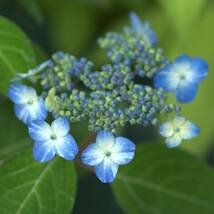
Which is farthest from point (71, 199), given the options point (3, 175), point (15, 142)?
point (15, 142)

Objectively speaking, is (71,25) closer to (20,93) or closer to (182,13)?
(182,13)

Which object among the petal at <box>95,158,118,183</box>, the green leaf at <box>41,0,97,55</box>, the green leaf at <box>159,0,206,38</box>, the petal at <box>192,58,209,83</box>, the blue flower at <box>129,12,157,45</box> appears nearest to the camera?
the petal at <box>95,158,118,183</box>

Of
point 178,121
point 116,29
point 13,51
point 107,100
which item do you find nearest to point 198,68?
point 178,121

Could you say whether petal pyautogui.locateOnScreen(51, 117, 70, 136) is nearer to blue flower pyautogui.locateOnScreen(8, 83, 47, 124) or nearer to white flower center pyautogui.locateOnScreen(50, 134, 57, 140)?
white flower center pyautogui.locateOnScreen(50, 134, 57, 140)

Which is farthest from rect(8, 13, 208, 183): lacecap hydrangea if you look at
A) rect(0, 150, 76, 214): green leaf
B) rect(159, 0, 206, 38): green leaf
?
rect(159, 0, 206, 38): green leaf

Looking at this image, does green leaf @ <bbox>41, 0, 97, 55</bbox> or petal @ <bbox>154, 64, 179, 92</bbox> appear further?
green leaf @ <bbox>41, 0, 97, 55</bbox>
